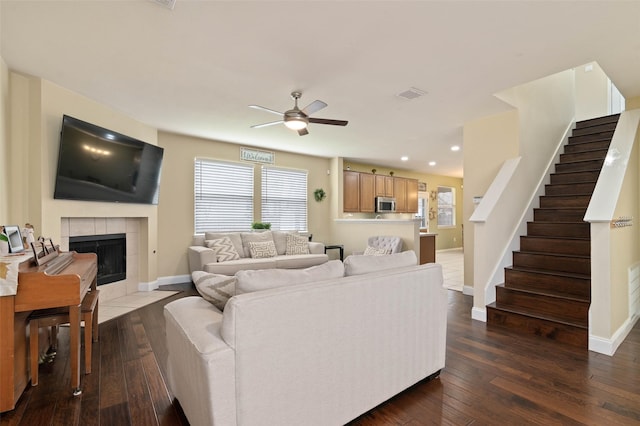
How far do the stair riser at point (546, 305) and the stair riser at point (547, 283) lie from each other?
0.50 ft

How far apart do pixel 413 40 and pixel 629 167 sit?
2.82m

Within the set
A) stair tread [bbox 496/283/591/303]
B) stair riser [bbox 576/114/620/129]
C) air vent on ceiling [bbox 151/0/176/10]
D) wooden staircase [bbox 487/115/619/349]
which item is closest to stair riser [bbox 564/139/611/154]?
wooden staircase [bbox 487/115/619/349]

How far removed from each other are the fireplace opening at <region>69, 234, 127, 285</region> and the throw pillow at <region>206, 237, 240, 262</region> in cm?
126

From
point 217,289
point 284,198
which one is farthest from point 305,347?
point 284,198

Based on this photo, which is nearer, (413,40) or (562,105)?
(413,40)

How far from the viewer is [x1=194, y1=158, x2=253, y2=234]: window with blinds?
5.51 m

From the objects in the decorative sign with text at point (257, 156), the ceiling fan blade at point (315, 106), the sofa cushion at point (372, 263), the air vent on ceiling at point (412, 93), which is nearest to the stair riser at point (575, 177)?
the air vent on ceiling at point (412, 93)

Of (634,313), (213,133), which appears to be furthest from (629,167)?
(213,133)

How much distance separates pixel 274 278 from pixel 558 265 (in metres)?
3.56

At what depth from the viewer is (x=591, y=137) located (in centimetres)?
468

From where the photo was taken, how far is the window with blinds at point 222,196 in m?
5.51

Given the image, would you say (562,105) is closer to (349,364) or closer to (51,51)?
(349,364)

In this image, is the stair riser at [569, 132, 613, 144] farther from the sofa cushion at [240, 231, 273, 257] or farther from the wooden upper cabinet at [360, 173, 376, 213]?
the sofa cushion at [240, 231, 273, 257]

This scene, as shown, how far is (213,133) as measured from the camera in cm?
504
